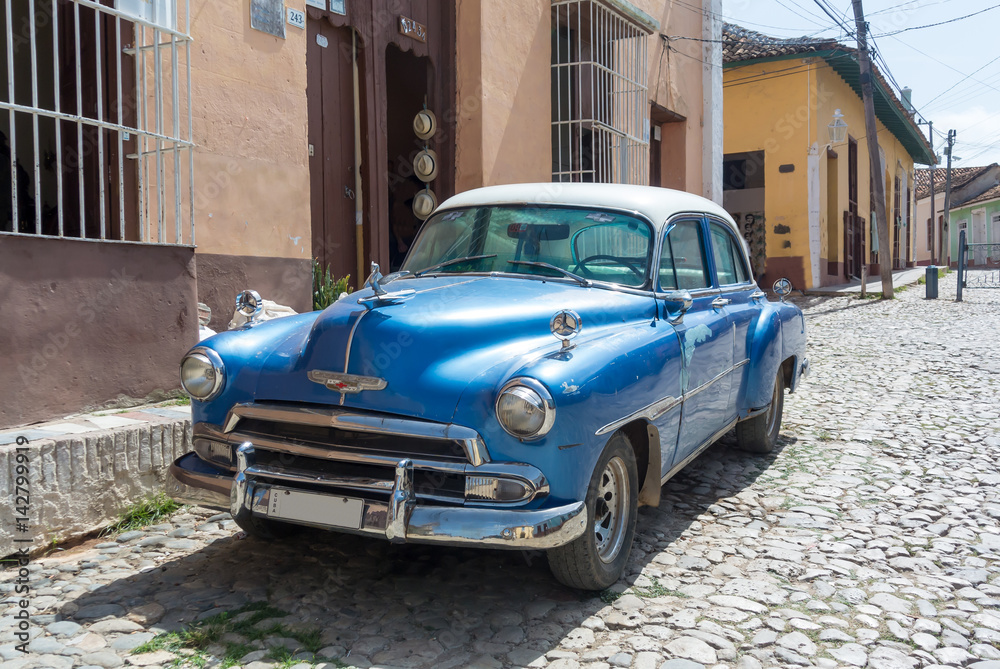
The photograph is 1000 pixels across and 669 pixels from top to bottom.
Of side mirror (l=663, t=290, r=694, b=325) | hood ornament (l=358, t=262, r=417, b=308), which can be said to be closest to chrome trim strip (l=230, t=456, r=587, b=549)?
hood ornament (l=358, t=262, r=417, b=308)

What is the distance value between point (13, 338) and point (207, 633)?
1.95 m

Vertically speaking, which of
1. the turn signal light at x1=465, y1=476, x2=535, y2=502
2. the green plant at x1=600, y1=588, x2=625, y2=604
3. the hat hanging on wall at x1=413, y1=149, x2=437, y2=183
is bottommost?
the green plant at x1=600, y1=588, x2=625, y2=604

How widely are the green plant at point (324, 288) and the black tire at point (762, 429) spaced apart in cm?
341

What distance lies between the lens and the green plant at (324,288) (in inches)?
265

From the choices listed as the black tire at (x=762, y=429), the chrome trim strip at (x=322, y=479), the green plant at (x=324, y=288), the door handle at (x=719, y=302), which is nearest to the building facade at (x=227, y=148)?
the green plant at (x=324, y=288)

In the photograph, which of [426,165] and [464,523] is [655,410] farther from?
[426,165]

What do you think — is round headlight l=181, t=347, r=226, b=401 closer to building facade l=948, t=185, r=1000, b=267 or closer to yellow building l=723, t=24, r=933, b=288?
yellow building l=723, t=24, r=933, b=288

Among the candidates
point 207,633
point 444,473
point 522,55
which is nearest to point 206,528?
point 207,633

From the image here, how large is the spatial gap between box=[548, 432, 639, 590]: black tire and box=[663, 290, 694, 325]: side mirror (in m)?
0.81

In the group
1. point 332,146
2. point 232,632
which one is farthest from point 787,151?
point 232,632

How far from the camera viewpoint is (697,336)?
3.76 m

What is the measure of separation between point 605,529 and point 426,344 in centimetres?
96

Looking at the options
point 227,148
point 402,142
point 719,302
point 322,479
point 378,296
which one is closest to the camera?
point 322,479

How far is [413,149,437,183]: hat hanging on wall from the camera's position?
834 cm
